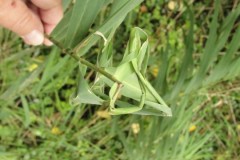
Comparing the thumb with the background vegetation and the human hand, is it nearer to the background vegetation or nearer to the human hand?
the human hand

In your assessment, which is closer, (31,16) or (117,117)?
(31,16)

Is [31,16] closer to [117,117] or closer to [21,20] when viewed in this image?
[21,20]

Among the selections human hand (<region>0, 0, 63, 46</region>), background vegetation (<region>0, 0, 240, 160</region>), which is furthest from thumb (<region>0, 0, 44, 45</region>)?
background vegetation (<region>0, 0, 240, 160</region>)

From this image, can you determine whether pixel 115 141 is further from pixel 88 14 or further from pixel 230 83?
pixel 88 14

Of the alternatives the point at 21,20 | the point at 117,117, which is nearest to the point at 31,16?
the point at 21,20

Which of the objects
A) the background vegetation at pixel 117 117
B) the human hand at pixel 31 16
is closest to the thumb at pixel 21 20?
the human hand at pixel 31 16

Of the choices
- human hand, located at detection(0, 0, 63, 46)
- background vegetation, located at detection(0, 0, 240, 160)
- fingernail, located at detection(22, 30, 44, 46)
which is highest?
human hand, located at detection(0, 0, 63, 46)
